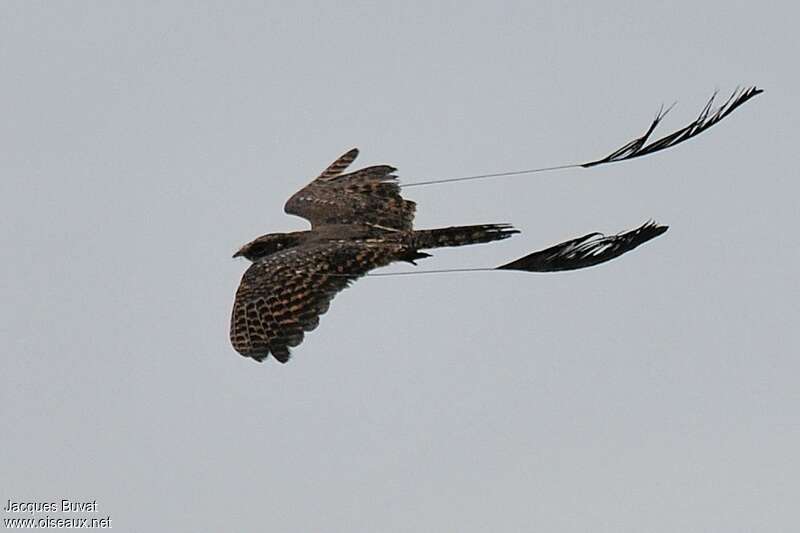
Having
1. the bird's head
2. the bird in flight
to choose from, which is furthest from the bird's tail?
the bird's head

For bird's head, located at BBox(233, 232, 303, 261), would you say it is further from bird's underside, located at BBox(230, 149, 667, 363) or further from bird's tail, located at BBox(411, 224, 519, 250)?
bird's tail, located at BBox(411, 224, 519, 250)

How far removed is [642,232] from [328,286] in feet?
7.68

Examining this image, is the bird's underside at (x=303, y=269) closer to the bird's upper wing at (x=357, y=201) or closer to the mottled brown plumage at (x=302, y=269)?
the mottled brown plumage at (x=302, y=269)

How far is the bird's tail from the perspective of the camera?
9.19 meters

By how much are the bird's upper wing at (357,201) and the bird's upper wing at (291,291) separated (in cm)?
100

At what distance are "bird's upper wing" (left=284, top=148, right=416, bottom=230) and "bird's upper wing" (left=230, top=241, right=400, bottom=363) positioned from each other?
1.00 metres

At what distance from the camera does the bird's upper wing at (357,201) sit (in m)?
10.7


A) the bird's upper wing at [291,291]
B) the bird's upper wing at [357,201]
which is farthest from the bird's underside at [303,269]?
the bird's upper wing at [357,201]

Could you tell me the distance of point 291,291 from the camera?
9477 millimetres

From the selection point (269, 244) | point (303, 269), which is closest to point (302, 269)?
point (303, 269)

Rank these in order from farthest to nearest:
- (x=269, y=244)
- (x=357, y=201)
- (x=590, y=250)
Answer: (x=357, y=201)
(x=269, y=244)
(x=590, y=250)

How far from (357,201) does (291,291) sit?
165 cm

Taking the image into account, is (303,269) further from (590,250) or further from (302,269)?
(590,250)

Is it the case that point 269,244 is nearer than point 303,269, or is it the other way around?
point 303,269
